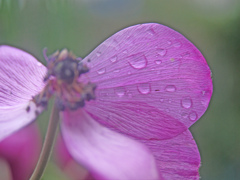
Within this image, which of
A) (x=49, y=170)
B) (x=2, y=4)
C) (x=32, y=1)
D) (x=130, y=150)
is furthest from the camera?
(x=32, y=1)

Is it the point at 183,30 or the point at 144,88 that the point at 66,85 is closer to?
the point at 144,88

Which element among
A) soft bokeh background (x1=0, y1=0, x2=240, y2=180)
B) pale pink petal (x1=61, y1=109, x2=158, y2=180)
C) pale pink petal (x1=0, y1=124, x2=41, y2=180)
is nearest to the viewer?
pale pink petal (x1=61, y1=109, x2=158, y2=180)

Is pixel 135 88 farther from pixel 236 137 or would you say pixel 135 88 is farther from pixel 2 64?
pixel 236 137

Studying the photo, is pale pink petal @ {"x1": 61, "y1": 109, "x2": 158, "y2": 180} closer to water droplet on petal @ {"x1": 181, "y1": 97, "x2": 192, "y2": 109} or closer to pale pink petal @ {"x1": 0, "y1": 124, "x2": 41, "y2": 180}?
water droplet on petal @ {"x1": 181, "y1": 97, "x2": 192, "y2": 109}

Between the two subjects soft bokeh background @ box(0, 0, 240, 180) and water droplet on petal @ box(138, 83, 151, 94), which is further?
soft bokeh background @ box(0, 0, 240, 180)

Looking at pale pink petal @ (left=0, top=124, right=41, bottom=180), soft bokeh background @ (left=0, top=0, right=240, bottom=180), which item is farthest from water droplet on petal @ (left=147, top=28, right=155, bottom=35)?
soft bokeh background @ (left=0, top=0, right=240, bottom=180)

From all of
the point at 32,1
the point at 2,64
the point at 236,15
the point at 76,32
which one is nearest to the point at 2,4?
the point at 32,1
